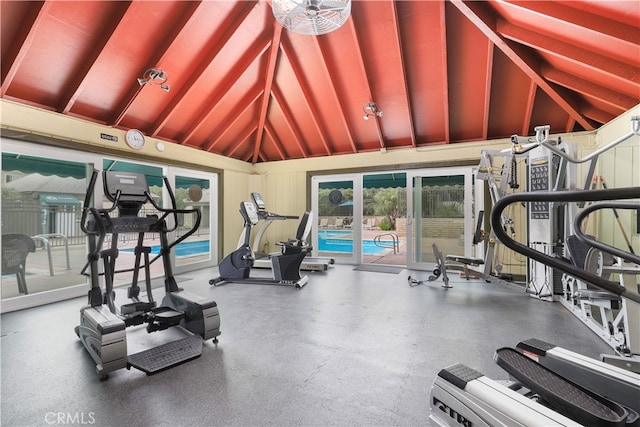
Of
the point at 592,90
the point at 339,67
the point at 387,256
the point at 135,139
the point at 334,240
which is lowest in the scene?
the point at 387,256

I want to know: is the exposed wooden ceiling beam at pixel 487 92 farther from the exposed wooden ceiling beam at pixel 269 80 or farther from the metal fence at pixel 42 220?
the metal fence at pixel 42 220

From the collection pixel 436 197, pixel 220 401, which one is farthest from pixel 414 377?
pixel 436 197

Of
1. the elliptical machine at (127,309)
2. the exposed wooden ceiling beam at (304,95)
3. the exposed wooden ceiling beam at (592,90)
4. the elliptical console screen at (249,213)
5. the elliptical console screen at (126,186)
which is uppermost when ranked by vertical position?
the exposed wooden ceiling beam at (304,95)

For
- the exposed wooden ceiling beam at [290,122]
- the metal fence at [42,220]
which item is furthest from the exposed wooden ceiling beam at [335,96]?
the metal fence at [42,220]

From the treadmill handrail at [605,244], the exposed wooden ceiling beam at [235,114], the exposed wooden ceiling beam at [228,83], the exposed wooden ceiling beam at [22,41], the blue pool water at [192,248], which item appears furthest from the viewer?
the blue pool water at [192,248]

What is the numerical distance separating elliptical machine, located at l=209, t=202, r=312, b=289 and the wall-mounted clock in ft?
6.92

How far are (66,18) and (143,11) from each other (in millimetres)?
806

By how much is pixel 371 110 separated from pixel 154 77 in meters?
3.62

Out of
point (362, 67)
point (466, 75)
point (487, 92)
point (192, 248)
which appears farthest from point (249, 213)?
point (192, 248)

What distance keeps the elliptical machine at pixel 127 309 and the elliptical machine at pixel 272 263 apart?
1938 mm

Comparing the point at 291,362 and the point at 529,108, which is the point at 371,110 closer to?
the point at 529,108

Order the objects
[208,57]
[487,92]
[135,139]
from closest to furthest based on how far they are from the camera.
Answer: [208,57] < [487,92] < [135,139]

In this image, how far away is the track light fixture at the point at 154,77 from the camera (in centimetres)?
Result: 410

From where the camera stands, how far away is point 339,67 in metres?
5.22
